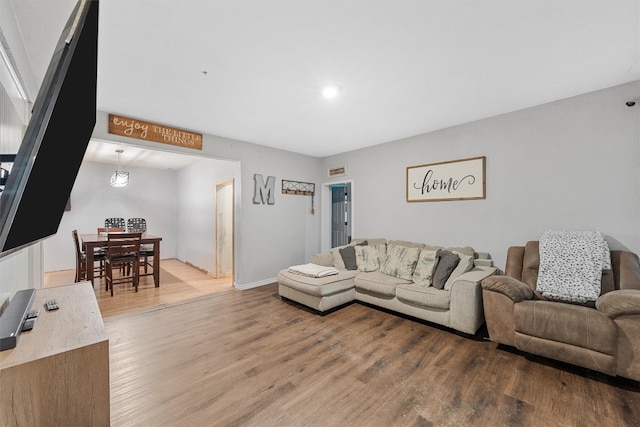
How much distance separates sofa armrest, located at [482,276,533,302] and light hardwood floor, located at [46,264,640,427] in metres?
0.53

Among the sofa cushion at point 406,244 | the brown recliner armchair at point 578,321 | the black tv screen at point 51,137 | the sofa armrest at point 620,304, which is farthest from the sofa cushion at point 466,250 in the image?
the black tv screen at point 51,137

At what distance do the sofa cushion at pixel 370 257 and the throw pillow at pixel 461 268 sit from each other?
3.40ft

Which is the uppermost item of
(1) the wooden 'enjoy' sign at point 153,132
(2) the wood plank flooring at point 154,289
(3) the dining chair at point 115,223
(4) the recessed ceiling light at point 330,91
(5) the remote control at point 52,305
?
(4) the recessed ceiling light at point 330,91

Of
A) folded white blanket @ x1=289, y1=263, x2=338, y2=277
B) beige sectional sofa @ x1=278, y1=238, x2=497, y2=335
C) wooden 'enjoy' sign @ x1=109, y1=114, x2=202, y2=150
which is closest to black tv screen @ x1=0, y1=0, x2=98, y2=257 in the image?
wooden 'enjoy' sign @ x1=109, y1=114, x2=202, y2=150

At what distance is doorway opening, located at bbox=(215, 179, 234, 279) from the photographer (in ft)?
17.0

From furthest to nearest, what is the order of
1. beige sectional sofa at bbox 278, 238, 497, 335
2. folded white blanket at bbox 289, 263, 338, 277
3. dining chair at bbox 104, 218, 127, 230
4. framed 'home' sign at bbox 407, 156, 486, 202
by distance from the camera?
dining chair at bbox 104, 218, 127, 230 → folded white blanket at bbox 289, 263, 338, 277 → framed 'home' sign at bbox 407, 156, 486, 202 → beige sectional sofa at bbox 278, 238, 497, 335

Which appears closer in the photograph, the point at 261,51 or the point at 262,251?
the point at 261,51

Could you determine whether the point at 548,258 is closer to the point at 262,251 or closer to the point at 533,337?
the point at 533,337

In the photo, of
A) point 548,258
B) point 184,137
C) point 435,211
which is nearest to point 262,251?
point 184,137

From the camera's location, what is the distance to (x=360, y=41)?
186 cm

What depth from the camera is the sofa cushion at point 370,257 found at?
3.83 m

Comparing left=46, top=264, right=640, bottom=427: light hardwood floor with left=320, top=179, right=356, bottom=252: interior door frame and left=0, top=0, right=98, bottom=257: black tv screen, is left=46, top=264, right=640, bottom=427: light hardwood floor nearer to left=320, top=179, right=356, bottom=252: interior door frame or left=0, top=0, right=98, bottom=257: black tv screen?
left=0, top=0, right=98, bottom=257: black tv screen

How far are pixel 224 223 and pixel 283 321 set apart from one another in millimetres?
2977

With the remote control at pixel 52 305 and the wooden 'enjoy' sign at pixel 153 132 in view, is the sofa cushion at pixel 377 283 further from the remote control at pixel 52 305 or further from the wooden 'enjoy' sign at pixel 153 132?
the wooden 'enjoy' sign at pixel 153 132
